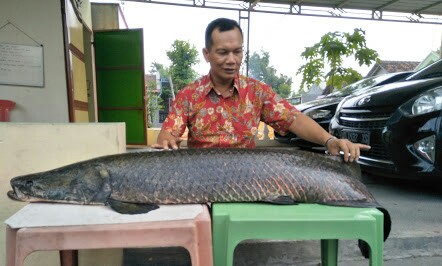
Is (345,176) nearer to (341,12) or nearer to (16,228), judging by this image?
(16,228)

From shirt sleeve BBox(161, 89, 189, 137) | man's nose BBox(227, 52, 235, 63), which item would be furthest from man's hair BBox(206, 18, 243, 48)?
shirt sleeve BBox(161, 89, 189, 137)

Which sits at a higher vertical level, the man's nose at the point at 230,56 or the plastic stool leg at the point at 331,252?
the man's nose at the point at 230,56

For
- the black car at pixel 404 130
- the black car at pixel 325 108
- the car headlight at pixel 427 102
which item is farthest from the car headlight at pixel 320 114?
the car headlight at pixel 427 102

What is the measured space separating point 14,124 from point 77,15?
4.46 metres

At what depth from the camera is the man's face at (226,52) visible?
6.64 feet

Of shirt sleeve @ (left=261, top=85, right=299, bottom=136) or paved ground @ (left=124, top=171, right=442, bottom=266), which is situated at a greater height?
shirt sleeve @ (left=261, top=85, right=299, bottom=136)

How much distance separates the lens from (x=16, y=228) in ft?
3.82

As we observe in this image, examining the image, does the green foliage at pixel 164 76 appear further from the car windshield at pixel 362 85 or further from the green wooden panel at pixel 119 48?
the car windshield at pixel 362 85

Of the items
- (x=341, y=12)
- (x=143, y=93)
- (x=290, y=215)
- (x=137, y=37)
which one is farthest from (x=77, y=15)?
(x=341, y=12)

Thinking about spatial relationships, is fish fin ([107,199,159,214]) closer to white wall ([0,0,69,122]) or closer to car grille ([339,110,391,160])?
car grille ([339,110,391,160])

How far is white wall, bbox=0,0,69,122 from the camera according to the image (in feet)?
13.8

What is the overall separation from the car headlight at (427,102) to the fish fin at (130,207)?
278 cm

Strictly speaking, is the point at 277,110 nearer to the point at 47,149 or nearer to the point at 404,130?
the point at 47,149

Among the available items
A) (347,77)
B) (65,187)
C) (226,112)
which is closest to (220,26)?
(226,112)
